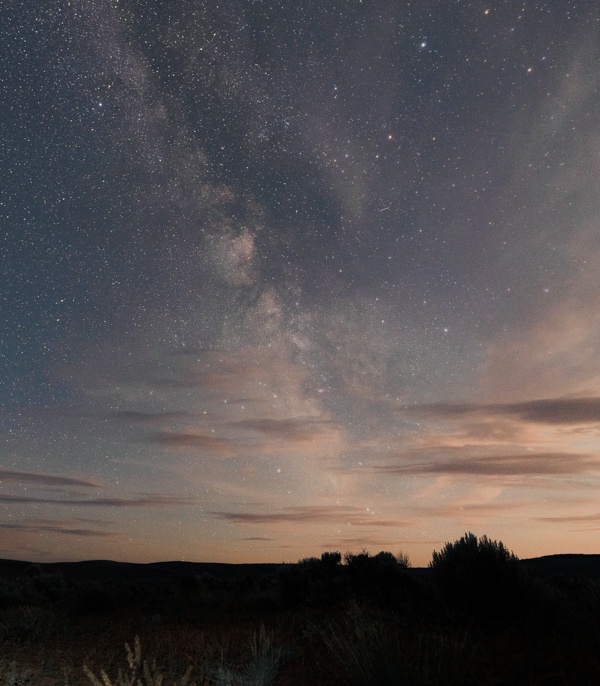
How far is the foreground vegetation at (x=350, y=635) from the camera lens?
5.61 metres

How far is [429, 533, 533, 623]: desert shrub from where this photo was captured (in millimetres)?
9406

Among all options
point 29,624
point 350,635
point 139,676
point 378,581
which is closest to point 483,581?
point 350,635

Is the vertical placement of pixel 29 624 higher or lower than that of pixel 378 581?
lower

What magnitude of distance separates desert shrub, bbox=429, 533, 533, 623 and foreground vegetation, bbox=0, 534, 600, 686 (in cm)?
2

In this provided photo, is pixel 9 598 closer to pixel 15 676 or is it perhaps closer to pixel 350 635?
pixel 15 676

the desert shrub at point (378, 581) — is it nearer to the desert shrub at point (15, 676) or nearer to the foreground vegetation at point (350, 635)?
the foreground vegetation at point (350, 635)

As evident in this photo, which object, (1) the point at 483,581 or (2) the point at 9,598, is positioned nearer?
(1) the point at 483,581

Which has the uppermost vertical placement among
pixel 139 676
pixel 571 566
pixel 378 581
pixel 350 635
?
pixel 571 566

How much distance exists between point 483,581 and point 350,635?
4449 millimetres

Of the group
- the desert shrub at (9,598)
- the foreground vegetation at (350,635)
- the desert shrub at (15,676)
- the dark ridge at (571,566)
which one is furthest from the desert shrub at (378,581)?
the dark ridge at (571,566)

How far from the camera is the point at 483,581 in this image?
9797mm

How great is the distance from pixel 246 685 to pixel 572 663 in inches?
156

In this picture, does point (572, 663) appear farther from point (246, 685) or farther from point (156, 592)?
point (156, 592)

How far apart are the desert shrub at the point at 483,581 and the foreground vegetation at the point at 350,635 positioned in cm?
2
